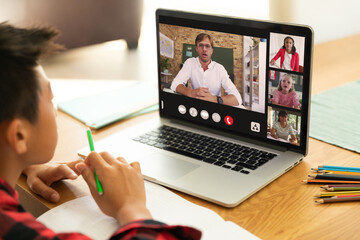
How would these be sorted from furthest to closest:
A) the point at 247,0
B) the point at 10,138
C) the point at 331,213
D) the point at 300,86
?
the point at 247,0
the point at 300,86
the point at 331,213
the point at 10,138

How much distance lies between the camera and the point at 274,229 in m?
0.89

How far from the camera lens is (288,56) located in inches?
42.3

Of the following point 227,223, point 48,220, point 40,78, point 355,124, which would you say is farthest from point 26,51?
point 355,124

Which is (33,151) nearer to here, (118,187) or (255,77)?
(118,187)

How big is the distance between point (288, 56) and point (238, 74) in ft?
0.41

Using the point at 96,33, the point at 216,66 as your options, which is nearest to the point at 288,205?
the point at 216,66

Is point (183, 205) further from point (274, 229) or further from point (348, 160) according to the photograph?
point (348, 160)

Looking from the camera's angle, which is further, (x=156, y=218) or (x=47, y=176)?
(x=47, y=176)

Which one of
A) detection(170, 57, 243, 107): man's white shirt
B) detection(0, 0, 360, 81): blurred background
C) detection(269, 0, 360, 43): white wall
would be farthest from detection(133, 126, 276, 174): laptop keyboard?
detection(0, 0, 360, 81): blurred background

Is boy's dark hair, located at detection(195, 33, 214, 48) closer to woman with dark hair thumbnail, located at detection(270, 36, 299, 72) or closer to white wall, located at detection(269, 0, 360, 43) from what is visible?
woman with dark hair thumbnail, located at detection(270, 36, 299, 72)

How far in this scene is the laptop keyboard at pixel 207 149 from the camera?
43.3 inches

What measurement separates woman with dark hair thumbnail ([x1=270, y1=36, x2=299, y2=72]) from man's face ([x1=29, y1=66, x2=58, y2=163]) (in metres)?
0.47

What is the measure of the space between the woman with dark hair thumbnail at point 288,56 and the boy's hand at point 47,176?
473 millimetres

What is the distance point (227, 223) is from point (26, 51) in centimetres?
43
